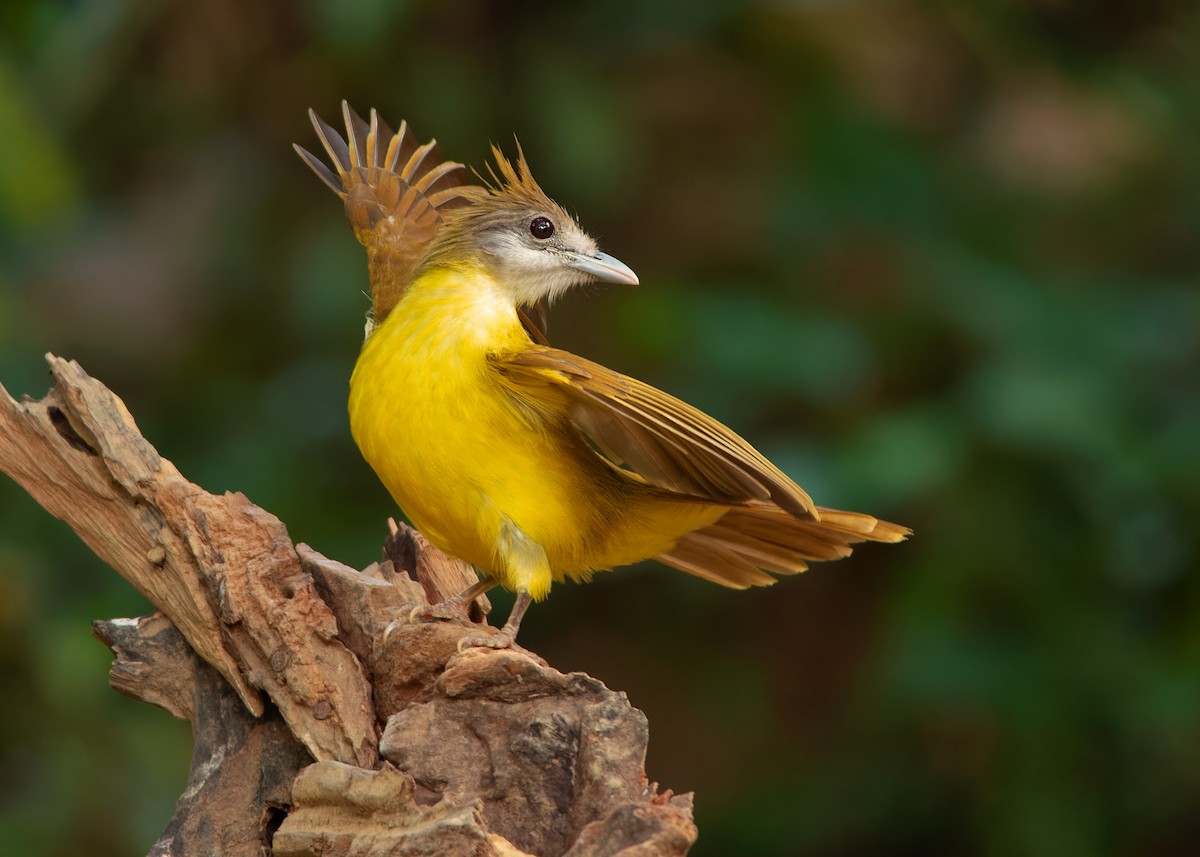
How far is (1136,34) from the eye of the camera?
729 cm

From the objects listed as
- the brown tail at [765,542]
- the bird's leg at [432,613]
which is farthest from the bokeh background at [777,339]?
the bird's leg at [432,613]

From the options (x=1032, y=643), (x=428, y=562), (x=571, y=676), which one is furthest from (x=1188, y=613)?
(x=571, y=676)

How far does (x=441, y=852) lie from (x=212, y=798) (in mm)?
724

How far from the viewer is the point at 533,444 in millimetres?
4133

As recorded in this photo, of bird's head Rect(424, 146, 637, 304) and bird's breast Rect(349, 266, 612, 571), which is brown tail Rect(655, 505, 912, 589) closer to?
bird's breast Rect(349, 266, 612, 571)

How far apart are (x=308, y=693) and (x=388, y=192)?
6.60 ft

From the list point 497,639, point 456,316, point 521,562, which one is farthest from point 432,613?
point 456,316

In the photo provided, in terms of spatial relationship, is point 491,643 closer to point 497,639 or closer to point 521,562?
point 497,639

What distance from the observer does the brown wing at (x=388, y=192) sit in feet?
16.1

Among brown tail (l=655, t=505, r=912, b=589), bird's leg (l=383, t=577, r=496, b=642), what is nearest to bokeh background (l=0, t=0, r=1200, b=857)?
brown tail (l=655, t=505, r=912, b=589)

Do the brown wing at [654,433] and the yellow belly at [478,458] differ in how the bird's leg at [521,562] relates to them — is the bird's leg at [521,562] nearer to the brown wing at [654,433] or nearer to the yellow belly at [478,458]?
the yellow belly at [478,458]

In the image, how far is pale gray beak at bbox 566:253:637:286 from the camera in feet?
15.5

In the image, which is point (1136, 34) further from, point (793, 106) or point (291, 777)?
point (291, 777)

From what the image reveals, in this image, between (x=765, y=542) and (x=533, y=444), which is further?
(x=765, y=542)
